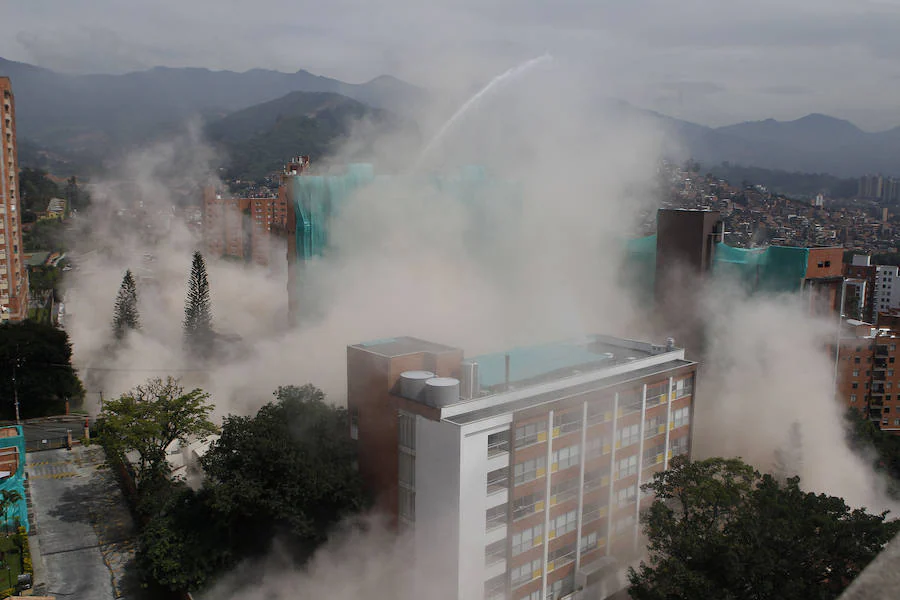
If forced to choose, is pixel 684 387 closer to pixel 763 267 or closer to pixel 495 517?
pixel 495 517

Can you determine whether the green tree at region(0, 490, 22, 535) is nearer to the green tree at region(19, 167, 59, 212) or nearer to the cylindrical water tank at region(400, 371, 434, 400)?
the cylindrical water tank at region(400, 371, 434, 400)

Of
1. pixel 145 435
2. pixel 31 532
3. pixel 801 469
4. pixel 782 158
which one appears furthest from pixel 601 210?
pixel 782 158

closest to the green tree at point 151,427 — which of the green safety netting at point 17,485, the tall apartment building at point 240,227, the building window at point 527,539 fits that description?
the green safety netting at point 17,485

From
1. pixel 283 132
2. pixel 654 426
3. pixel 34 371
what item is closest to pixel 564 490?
pixel 654 426

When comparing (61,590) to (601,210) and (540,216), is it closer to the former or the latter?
(540,216)

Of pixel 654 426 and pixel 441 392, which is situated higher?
pixel 441 392

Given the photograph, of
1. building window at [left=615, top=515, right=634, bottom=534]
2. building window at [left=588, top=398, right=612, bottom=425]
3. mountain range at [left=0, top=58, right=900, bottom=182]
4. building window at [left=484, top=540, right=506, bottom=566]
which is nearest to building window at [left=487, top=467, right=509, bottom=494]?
building window at [left=484, top=540, right=506, bottom=566]
